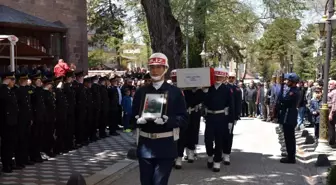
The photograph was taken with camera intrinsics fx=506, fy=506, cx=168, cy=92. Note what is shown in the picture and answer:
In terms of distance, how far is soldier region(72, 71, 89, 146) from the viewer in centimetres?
1310

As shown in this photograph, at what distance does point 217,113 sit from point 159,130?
4.06 m

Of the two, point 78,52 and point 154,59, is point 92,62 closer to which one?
point 78,52

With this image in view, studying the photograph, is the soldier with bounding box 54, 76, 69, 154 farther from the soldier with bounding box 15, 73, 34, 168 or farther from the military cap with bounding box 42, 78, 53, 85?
the soldier with bounding box 15, 73, 34, 168

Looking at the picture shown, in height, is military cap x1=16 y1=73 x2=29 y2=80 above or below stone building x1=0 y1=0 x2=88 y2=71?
below

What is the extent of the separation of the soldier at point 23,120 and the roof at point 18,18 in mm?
6431

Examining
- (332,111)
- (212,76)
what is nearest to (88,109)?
(212,76)

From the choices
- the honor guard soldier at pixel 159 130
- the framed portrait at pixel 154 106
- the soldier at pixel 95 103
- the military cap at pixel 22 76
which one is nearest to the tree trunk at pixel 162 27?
the soldier at pixel 95 103

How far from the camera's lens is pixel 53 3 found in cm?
2048

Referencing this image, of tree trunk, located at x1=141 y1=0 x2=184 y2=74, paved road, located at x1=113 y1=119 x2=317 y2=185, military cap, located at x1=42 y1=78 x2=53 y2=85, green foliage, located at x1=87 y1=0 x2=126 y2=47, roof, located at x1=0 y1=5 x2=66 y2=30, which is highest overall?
green foliage, located at x1=87 y1=0 x2=126 y2=47

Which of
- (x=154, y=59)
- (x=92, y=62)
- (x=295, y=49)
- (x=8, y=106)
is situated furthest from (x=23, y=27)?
(x=295, y=49)

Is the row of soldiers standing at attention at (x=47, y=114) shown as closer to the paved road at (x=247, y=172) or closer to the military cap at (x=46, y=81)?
the military cap at (x=46, y=81)

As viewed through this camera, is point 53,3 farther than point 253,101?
No

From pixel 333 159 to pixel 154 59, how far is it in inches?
261

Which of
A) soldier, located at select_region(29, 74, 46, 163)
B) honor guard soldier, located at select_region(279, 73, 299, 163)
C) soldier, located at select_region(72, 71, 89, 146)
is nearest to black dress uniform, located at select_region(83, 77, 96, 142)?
soldier, located at select_region(72, 71, 89, 146)
